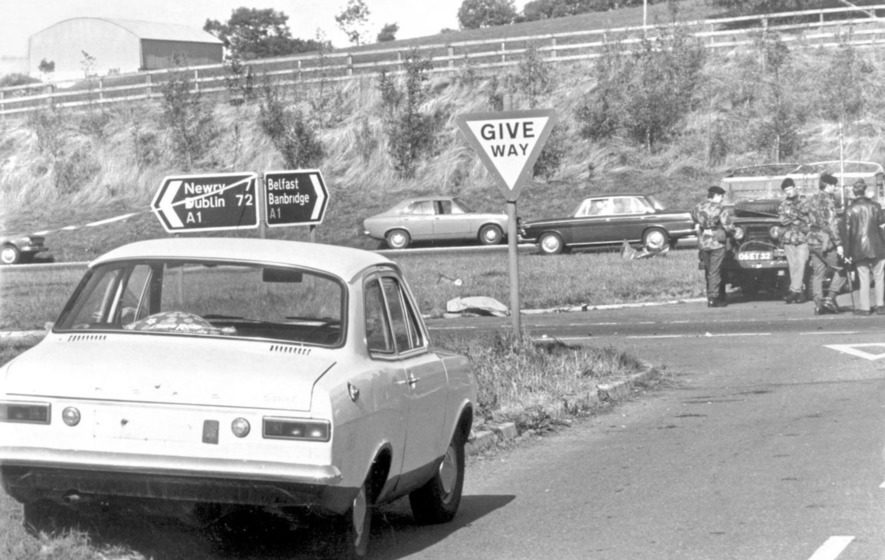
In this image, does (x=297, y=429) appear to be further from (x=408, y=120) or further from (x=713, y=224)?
(x=408, y=120)

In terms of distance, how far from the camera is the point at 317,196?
12219mm

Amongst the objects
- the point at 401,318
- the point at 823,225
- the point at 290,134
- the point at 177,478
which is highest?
the point at 290,134

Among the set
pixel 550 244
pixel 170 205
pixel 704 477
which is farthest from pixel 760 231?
pixel 704 477

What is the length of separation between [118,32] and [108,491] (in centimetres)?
2134

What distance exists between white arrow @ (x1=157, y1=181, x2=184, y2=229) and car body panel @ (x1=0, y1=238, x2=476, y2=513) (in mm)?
4984

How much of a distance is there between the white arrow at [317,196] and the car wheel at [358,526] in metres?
5.56

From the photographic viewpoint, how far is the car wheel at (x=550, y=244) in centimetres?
3609

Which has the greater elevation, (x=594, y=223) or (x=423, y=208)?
(x=423, y=208)

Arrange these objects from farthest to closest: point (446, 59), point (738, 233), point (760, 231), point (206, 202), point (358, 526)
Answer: point (446, 59)
point (760, 231)
point (738, 233)
point (206, 202)
point (358, 526)

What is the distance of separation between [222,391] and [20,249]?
36.4 meters

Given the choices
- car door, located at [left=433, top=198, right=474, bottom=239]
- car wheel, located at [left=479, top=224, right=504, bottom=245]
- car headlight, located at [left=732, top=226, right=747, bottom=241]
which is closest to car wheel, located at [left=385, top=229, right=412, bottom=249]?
car door, located at [left=433, top=198, right=474, bottom=239]

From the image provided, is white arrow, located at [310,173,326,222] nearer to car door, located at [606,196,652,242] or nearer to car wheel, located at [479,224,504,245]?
car door, located at [606,196,652,242]

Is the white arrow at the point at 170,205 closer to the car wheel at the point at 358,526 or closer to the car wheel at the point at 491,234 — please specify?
the car wheel at the point at 358,526

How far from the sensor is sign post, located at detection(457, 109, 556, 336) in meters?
14.4
